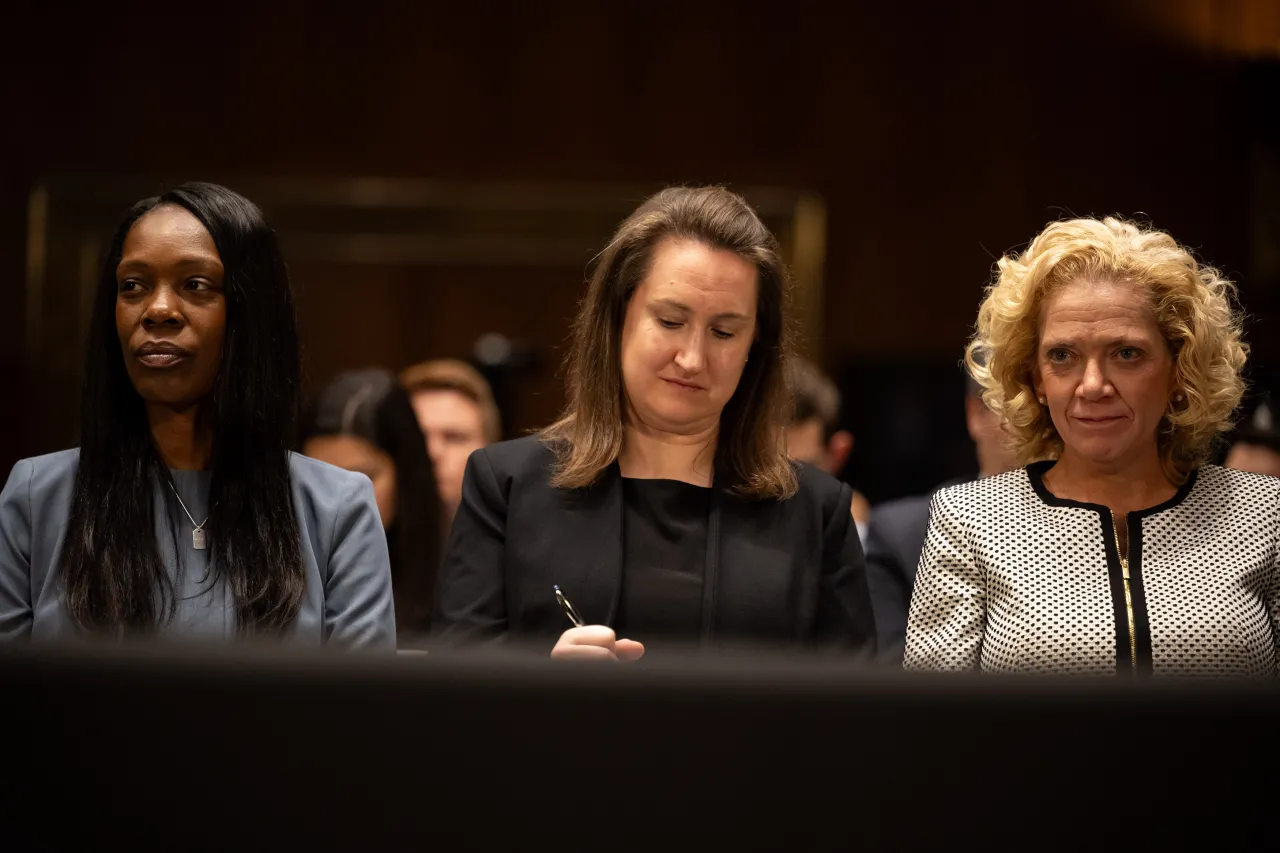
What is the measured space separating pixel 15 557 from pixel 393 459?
1.07 m

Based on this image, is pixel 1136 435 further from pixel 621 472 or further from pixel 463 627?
pixel 463 627

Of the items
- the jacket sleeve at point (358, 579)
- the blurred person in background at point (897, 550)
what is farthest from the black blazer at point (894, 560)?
the jacket sleeve at point (358, 579)

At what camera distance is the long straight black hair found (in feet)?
4.97

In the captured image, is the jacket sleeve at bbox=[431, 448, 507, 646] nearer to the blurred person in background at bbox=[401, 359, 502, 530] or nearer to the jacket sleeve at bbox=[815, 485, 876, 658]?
the jacket sleeve at bbox=[815, 485, 876, 658]

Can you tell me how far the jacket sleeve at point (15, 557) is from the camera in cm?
151

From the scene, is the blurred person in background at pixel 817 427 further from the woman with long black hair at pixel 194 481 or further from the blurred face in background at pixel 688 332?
the woman with long black hair at pixel 194 481

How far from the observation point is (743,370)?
6.28 ft

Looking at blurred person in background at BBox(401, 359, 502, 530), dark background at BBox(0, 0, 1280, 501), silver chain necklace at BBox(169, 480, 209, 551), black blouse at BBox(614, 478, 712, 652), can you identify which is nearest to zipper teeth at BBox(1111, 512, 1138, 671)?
black blouse at BBox(614, 478, 712, 652)

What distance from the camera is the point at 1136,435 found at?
1646 millimetres

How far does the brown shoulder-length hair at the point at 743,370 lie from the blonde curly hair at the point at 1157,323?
30 centimetres

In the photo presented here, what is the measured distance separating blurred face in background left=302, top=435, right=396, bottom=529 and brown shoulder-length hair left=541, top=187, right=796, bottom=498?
2.39 feet

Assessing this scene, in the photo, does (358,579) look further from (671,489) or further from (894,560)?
(894,560)

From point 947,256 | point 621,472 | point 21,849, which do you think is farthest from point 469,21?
point 21,849

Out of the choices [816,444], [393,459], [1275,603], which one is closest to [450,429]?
[393,459]
